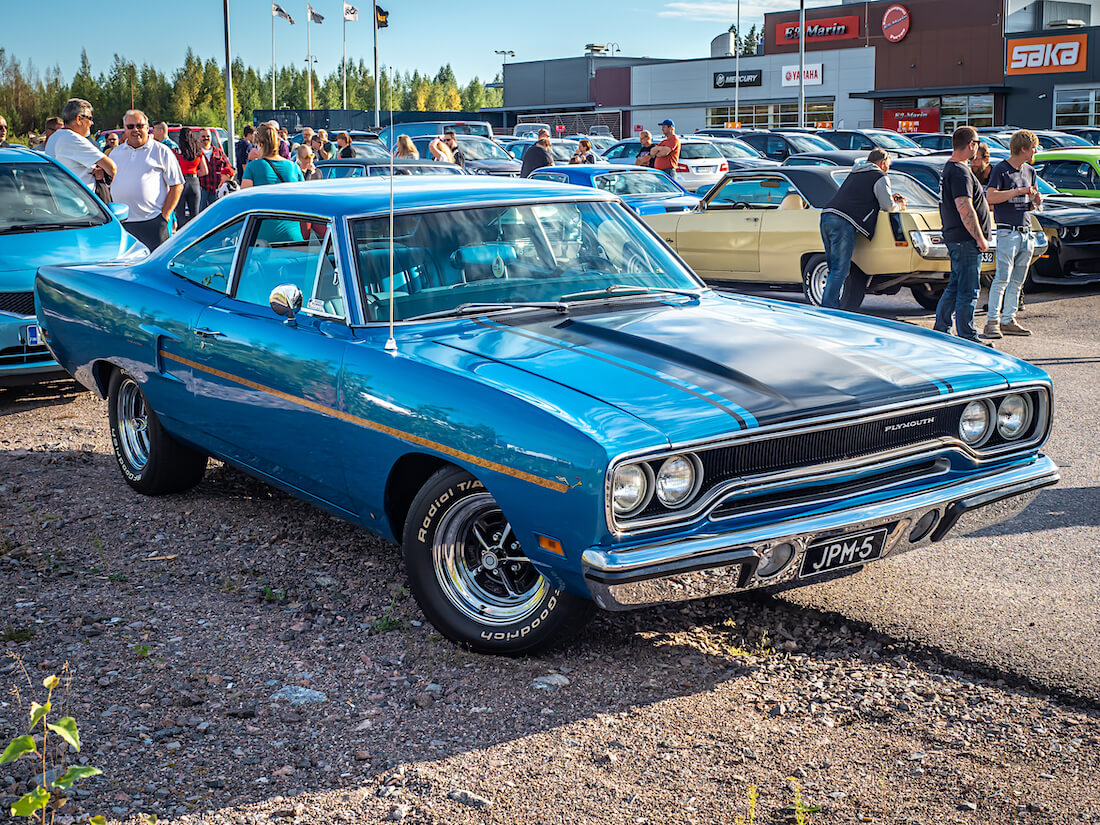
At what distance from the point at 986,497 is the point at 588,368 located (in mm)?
1472

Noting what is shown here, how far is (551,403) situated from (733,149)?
2190cm

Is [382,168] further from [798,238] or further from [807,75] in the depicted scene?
[807,75]

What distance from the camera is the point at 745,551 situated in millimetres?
3652

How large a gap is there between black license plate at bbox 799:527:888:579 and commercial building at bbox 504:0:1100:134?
155 feet

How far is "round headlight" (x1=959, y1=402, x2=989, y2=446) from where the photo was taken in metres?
4.33

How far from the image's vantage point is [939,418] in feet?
13.8

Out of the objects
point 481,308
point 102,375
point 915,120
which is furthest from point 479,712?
point 915,120

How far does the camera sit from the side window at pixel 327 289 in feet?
15.4

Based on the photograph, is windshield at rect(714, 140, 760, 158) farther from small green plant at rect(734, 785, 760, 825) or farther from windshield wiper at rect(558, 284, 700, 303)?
small green plant at rect(734, 785, 760, 825)

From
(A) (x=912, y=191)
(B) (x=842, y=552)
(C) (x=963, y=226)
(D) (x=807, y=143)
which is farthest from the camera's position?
(D) (x=807, y=143)

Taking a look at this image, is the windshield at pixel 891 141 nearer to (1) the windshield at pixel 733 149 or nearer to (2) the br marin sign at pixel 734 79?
(1) the windshield at pixel 733 149

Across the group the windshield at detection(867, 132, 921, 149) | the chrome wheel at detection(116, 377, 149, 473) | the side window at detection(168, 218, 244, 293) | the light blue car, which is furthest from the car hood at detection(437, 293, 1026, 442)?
the windshield at detection(867, 132, 921, 149)

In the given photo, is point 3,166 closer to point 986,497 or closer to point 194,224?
point 194,224

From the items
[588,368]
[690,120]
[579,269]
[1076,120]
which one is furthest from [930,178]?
[690,120]
